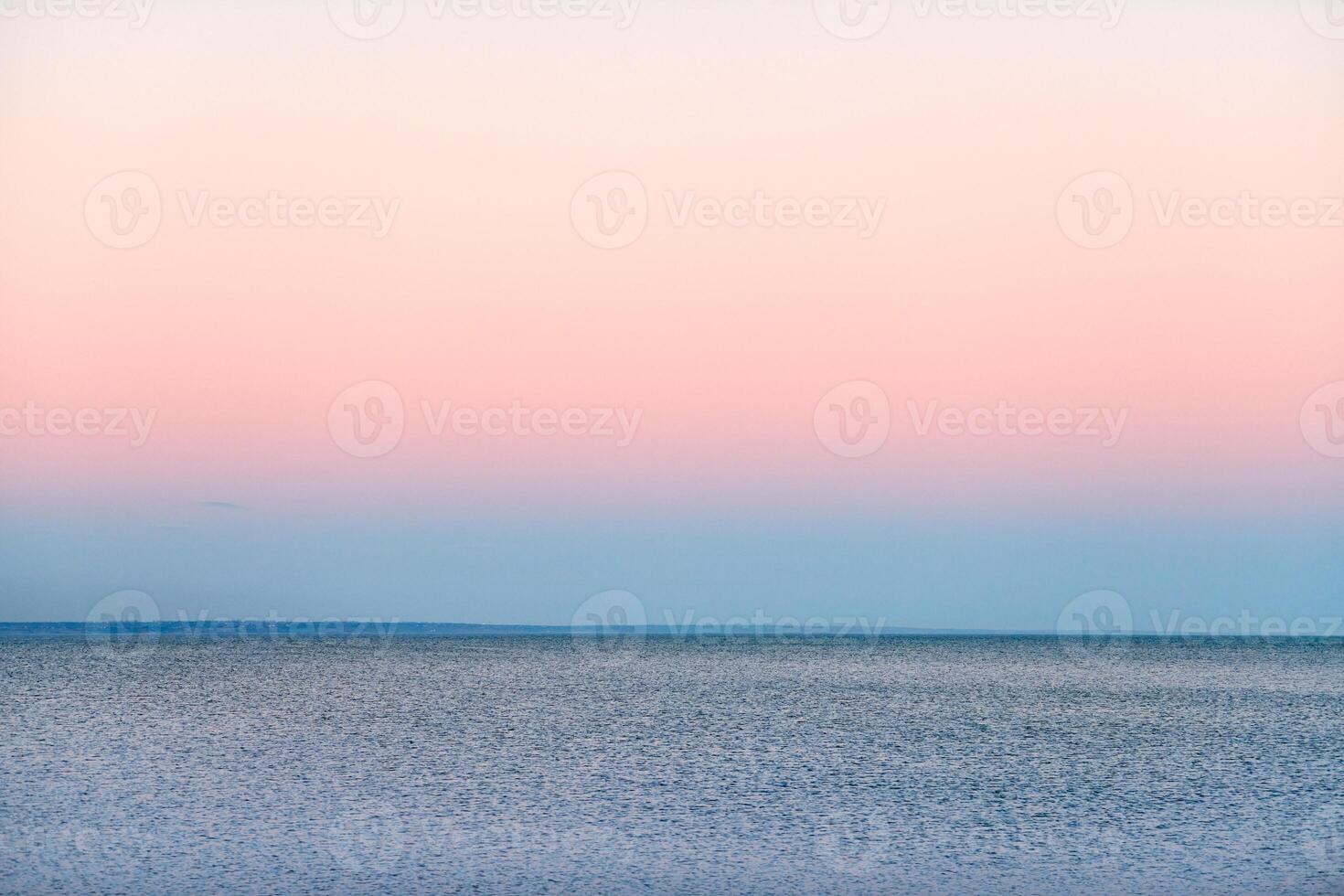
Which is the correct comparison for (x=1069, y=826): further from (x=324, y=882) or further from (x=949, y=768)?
(x=324, y=882)

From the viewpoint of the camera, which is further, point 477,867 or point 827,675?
point 827,675

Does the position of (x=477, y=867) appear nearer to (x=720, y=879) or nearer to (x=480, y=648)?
(x=720, y=879)

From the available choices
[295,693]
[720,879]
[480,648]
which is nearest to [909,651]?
[480,648]

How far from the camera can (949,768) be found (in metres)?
7.22

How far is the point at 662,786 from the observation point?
6.49 m

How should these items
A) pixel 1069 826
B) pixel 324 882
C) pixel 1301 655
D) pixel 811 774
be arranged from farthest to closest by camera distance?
1. pixel 1301 655
2. pixel 811 774
3. pixel 1069 826
4. pixel 324 882

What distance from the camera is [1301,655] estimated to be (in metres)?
20.1

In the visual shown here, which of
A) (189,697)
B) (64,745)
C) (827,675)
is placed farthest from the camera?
(827,675)

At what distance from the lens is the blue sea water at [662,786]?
4742 mm

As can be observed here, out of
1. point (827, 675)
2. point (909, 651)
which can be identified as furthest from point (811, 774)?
point (909, 651)

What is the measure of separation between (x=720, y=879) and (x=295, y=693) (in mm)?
7579

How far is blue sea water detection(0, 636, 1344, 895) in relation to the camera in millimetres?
4742

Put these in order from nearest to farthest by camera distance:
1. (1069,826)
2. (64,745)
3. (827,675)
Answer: (1069,826), (64,745), (827,675)

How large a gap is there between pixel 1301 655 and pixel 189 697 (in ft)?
55.7
